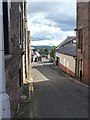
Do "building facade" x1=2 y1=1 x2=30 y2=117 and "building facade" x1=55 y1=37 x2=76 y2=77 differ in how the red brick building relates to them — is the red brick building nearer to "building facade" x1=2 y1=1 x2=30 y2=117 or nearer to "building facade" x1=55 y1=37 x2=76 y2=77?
"building facade" x1=55 y1=37 x2=76 y2=77

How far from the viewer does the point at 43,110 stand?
12.8 meters

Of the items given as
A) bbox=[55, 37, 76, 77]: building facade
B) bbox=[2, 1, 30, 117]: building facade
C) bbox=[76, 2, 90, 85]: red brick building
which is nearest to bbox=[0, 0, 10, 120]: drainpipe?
bbox=[2, 1, 30, 117]: building facade

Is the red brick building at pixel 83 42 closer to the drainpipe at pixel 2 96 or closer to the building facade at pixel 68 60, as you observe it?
the building facade at pixel 68 60

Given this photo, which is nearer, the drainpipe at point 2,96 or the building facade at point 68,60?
the drainpipe at point 2,96

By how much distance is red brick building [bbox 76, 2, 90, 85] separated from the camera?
24852mm

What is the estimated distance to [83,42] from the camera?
26906mm

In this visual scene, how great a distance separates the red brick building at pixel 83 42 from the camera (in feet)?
81.5

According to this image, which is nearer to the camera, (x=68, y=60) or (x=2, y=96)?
(x=2, y=96)

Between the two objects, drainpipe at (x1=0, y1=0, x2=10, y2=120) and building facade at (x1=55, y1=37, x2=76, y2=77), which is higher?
drainpipe at (x1=0, y1=0, x2=10, y2=120)

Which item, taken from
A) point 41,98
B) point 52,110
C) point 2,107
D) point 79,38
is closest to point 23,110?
point 52,110

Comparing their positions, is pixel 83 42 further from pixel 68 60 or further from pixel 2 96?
pixel 2 96

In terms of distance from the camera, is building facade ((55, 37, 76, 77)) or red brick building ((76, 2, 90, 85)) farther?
building facade ((55, 37, 76, 77))

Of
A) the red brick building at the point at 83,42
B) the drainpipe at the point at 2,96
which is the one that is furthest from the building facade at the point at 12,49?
the red brick building at the point at 83,42

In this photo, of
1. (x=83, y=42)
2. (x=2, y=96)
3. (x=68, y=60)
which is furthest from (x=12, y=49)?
(x=68, y=60)
